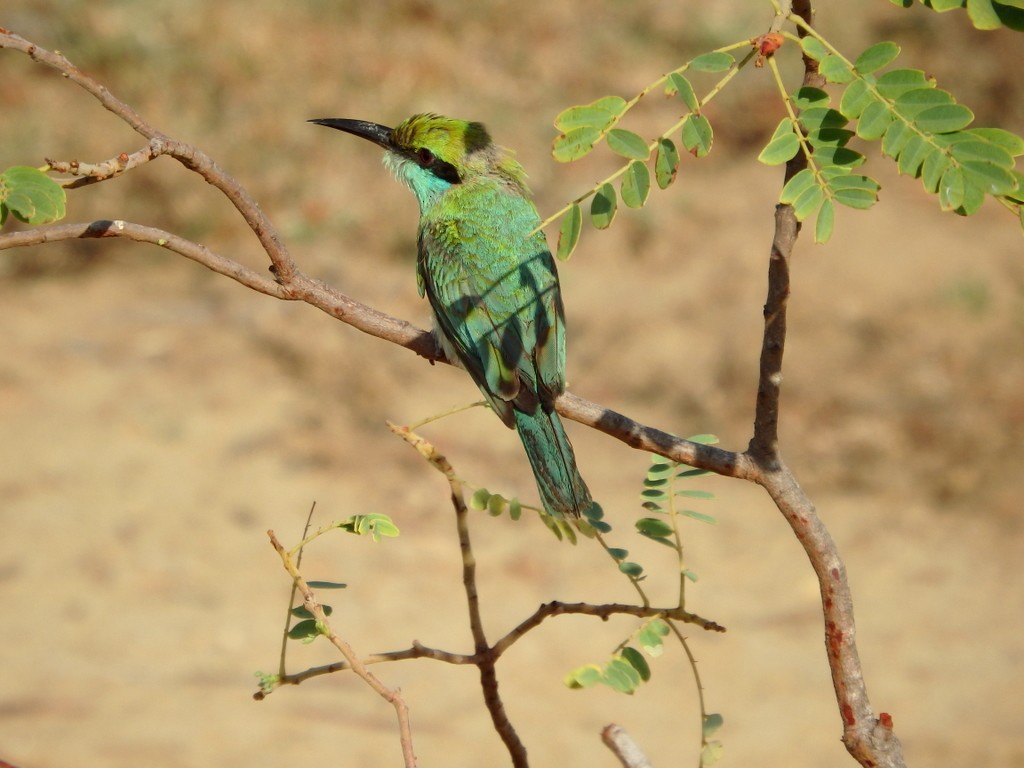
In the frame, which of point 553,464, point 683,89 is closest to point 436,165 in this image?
point 553,464

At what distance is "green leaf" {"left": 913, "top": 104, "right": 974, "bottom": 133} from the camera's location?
1.55 meters

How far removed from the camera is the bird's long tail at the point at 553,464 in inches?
103

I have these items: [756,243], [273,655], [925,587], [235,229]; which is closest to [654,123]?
[756,243]

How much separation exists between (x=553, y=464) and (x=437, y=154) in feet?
4.46

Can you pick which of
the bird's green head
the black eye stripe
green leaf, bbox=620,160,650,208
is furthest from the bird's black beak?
green leaf, bbox=620,160,650,208

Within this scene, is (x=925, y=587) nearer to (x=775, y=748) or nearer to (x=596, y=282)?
(x=775, y=748)

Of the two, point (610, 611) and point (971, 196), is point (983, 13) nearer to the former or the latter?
point (971, 196)

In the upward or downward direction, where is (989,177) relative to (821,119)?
downward

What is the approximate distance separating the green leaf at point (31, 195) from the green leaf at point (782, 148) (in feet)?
3.11

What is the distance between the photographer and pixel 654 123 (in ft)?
28.6

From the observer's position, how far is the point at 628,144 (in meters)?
1.78

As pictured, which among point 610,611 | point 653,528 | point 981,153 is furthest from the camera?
point 653,528

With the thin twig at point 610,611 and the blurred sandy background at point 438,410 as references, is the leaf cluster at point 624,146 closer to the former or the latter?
the thin twig at point 610,611

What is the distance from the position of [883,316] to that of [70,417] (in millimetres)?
4532
